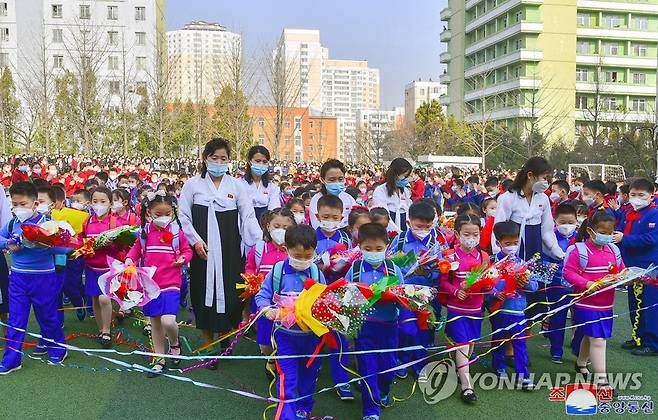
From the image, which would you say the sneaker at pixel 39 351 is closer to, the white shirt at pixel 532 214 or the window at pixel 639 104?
the white shirt at pixel 532 214

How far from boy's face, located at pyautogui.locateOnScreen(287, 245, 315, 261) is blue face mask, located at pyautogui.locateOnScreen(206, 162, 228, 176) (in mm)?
1677

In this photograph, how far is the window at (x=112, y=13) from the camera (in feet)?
163

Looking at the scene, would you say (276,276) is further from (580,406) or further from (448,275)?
(580,406)

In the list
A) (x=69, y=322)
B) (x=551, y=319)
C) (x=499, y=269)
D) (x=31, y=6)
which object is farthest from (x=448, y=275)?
(x=31, y=6)

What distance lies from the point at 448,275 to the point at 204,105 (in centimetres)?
3828

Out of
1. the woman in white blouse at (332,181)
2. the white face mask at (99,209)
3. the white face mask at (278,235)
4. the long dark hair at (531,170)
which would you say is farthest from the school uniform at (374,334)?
the white face mask at (99,209)

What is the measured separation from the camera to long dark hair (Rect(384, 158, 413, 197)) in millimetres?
6480

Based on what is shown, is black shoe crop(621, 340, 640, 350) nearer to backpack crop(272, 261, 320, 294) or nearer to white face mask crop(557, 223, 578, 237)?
white face mask crop(557, 223, 578, 237)

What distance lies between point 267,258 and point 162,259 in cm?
93

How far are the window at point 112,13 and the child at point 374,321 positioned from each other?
5105cm

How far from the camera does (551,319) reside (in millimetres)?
6301

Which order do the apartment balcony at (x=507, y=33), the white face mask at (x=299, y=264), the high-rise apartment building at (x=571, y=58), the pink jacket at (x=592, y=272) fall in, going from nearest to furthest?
the white face mask at (x=299, y=264)
the pink jacket at (x=592, y=272)
the apartment balcony at (x=507, y=33)
the high-rise apartment building at (x=571, y=58)

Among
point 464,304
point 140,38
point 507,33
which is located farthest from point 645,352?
point 507,33

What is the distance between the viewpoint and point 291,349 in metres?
4.16
